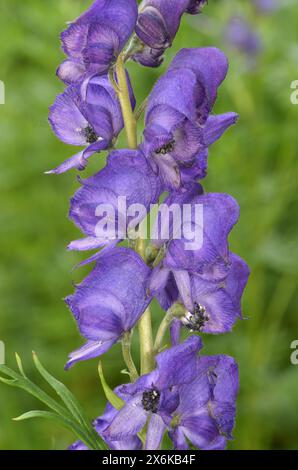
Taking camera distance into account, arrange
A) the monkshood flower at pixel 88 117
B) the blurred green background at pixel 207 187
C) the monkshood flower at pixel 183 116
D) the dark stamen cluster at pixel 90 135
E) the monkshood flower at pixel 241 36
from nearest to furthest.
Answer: the monkshood flower at pixel 183 116 → the monkshood flower at pixel 88 117 → the dark stamen cluster at pixel 90 135 → the blurred green background at pixel 207 187 → the monkshood flower at pixel 241 36

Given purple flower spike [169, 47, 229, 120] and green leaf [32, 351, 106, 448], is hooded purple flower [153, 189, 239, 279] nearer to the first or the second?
purple flower spike [169, 47, 229, 120]

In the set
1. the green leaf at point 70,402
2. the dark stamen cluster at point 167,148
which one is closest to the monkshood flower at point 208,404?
the green leaf at point 70,402

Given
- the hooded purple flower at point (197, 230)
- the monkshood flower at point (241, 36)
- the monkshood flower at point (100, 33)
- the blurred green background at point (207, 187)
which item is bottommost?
the blurred green background at point (207, 187)

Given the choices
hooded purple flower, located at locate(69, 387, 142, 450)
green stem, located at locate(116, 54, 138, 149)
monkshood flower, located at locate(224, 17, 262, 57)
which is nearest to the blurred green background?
monkshood flower, located at locate(224, 17, 262, 57)

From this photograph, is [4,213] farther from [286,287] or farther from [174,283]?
[174,283]

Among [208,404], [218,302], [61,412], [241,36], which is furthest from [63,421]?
[241,36]

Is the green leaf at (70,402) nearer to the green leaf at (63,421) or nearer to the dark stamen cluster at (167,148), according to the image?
the green leaf at (63,421)
